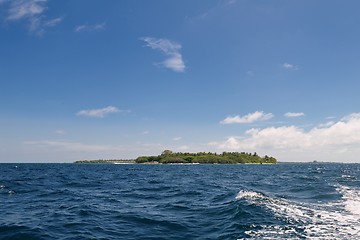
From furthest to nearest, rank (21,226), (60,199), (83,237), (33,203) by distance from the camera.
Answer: (60,199), (33,203), (21,226), (83,237)

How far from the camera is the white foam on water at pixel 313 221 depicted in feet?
55.3

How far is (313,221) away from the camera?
797 inches

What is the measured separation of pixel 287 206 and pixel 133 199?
14997 mm

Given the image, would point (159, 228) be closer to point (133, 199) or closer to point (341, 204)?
point (133, 199)

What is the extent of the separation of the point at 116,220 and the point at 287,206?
14.4m

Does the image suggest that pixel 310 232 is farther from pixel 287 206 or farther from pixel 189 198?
pixel 189 198

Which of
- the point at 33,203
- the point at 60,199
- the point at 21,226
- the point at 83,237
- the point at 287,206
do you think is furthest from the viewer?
the point at 60,199

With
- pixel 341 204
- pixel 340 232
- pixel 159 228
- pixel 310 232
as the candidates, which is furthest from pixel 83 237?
pixel 341 204

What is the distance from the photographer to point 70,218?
832 inches

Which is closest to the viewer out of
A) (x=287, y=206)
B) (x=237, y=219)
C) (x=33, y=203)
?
(x=237, y=219)

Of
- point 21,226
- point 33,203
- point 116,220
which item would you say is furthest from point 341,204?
point 33,203

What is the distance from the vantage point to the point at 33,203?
2772cm

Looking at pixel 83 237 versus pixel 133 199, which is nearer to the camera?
pixel 83 237

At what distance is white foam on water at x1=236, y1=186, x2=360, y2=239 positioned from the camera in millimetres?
16844
